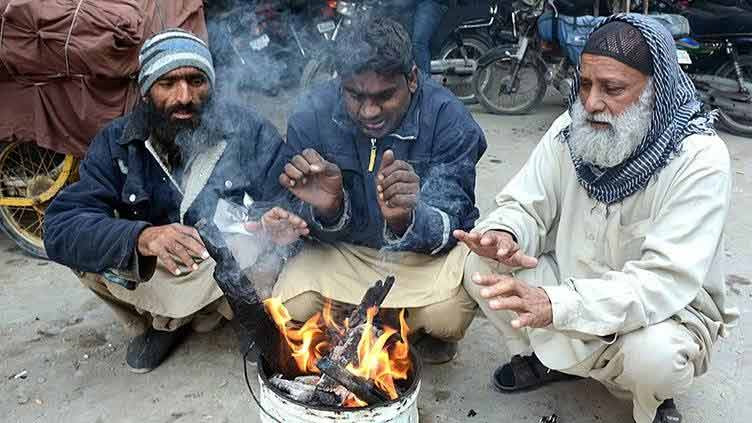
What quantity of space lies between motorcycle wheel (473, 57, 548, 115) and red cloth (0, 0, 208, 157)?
4403 mm

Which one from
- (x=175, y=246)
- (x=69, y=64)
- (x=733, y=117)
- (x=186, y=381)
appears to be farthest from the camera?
(x=733, y=117)

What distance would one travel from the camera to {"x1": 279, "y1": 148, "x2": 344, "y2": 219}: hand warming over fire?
262 centimetres

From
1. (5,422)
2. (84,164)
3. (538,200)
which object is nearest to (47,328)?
(5,422)

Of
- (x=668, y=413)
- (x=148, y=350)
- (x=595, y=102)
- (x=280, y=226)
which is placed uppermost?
(x=595, y=102)

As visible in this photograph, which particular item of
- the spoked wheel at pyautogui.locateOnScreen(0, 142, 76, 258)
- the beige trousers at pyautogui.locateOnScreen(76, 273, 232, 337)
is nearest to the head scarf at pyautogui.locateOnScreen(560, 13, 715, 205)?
the beige trousers at pyautogui.locateOnScreen(76, 273, 232, 337)

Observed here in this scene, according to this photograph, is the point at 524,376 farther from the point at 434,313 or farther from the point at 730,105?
the point at 730,105

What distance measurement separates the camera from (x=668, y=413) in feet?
9.16

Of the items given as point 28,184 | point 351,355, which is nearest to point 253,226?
point 351,355

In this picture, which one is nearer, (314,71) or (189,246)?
(189,246)

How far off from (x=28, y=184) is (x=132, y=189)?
1.83 m

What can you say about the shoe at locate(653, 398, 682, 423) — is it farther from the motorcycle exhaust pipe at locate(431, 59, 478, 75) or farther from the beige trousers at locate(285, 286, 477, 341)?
the motorcycle exhaust pipe at locate(431, 59, 478, 75)

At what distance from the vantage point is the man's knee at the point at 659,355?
2.36 meters

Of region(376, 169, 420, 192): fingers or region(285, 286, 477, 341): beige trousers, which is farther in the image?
region(285, 286, 477, 341): beige trousers

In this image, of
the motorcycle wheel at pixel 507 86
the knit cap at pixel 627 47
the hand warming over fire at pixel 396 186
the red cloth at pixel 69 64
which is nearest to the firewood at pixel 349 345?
the hand warming over fire at pixel 396 186
